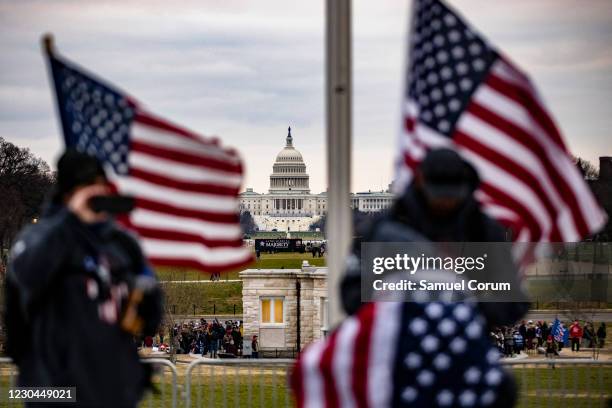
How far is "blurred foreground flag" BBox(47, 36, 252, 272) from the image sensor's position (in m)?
5.91

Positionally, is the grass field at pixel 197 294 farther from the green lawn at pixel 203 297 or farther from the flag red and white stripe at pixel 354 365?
the flag red and white stripe at pixel 354 365

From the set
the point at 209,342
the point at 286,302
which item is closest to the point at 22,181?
the point at 286,302

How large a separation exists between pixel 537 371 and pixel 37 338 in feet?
20.6

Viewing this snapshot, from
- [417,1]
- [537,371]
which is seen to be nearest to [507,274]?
[417,1]

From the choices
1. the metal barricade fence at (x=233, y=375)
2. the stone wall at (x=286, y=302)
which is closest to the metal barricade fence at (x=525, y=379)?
the metal barricade fence at (x=233, y=375)

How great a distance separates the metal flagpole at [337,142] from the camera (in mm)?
5312

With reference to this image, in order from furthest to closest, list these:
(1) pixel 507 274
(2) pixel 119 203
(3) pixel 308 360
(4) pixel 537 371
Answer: (4) pixel 537 371, (1) pixel 507 274, (2) pixel 119 203, (3) pixel 308 360

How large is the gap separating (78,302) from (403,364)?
1.28 meters

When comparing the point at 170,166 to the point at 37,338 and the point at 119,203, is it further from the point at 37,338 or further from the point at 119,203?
the point at 37,338

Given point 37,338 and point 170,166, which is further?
point 170,166

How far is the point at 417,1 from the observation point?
5.69 m

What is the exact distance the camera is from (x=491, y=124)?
18.2 ft

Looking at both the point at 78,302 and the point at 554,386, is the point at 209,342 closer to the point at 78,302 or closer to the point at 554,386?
the point at 554,386

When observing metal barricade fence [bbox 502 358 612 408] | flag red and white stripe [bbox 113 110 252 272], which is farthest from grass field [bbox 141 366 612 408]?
flag red and white stripe [bbox 113 110 252 272]
